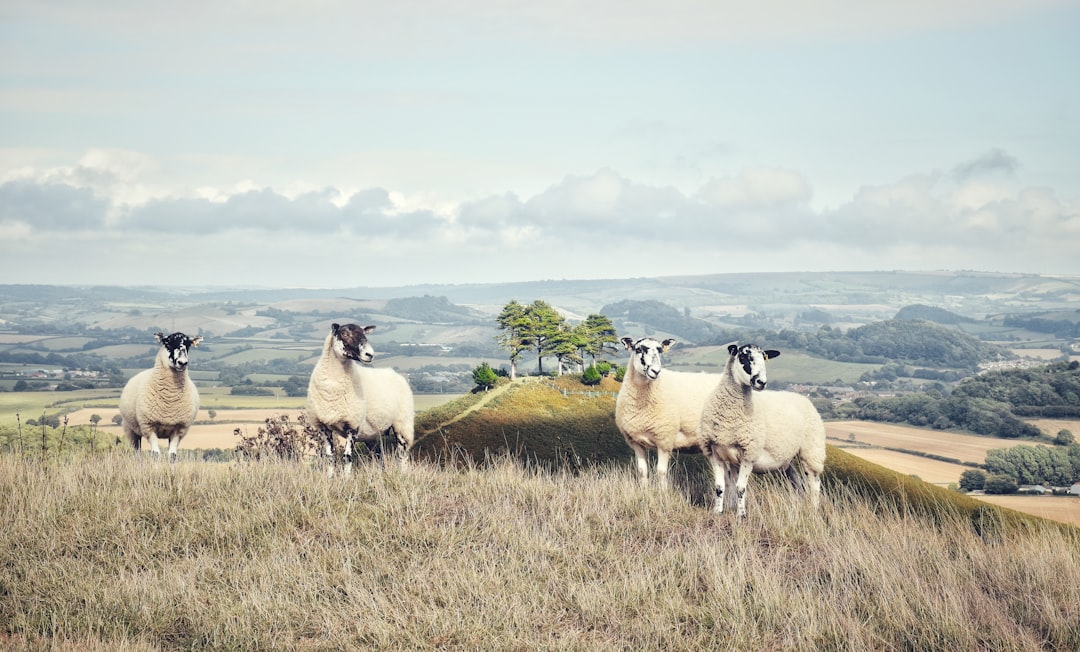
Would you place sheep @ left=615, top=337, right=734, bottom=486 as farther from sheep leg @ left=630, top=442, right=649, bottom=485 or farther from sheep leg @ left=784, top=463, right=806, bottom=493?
sheep leg @ left=784, top=463, right=806, bottom=493

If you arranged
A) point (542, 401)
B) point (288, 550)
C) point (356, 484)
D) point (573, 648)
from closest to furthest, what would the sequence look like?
1. point (573, 648)
2. point (288, 550)
3. point (356, 484)
4. point (542, 401)

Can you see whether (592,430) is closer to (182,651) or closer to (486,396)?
(486,396)

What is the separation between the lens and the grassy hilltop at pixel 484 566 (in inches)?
404

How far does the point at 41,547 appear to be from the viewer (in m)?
13.1

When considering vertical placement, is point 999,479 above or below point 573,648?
below

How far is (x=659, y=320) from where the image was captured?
168m

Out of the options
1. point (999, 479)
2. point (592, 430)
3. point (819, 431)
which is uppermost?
point (819, 431)

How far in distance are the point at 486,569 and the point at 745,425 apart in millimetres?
5876

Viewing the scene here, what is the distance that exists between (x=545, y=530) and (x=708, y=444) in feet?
12.6

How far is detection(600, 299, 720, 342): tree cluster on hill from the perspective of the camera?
158625 millimetres

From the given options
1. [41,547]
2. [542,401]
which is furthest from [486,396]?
[41,547]

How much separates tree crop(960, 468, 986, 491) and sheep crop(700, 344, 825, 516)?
22.2 metres

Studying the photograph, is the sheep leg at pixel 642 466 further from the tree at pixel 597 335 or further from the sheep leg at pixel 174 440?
the tree at pixel 597 335

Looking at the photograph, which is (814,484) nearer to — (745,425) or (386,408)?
(745,425)
